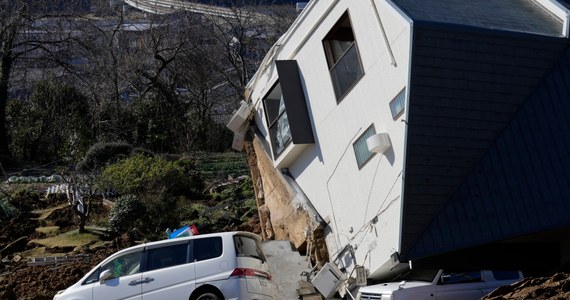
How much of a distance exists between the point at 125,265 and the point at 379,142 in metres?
5.13

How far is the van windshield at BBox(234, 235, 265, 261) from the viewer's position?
608 inches

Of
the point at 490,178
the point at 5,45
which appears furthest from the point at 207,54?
the point at 490,178

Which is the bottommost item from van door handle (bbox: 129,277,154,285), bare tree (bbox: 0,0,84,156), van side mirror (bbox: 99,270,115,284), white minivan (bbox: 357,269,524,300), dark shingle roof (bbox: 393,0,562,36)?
white minivan (bbox: 357,269,524,300)

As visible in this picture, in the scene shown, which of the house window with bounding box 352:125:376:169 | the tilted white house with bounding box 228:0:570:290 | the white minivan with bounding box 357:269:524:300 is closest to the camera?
the white minivan with bounding box 357:269:524:300

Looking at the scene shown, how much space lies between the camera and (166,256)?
15680mm

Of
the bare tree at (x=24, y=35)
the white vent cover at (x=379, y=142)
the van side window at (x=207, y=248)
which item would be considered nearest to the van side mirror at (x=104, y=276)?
the van side window at (x=207, y=248)

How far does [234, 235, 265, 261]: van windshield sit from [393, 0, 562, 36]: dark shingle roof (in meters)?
4.97

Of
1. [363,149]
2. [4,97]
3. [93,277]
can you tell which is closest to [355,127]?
[363,149]

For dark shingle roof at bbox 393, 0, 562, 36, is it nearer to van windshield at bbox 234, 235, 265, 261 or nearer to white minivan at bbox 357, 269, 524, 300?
white minivan at bbox 357, 269, 524, 300

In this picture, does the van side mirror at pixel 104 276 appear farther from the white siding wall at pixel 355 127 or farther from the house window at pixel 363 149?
the house window at pixel 363 149

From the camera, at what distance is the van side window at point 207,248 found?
1536 centimetres

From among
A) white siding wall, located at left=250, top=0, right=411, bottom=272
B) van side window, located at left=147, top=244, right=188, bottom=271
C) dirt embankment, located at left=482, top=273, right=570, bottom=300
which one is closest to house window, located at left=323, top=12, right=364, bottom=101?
white siding wall, located at left=250, top=0, right=411, bottom=272

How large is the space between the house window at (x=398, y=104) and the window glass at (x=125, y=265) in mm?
5289

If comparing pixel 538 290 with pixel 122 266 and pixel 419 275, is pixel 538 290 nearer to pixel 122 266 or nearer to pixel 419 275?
pixel 419 275
